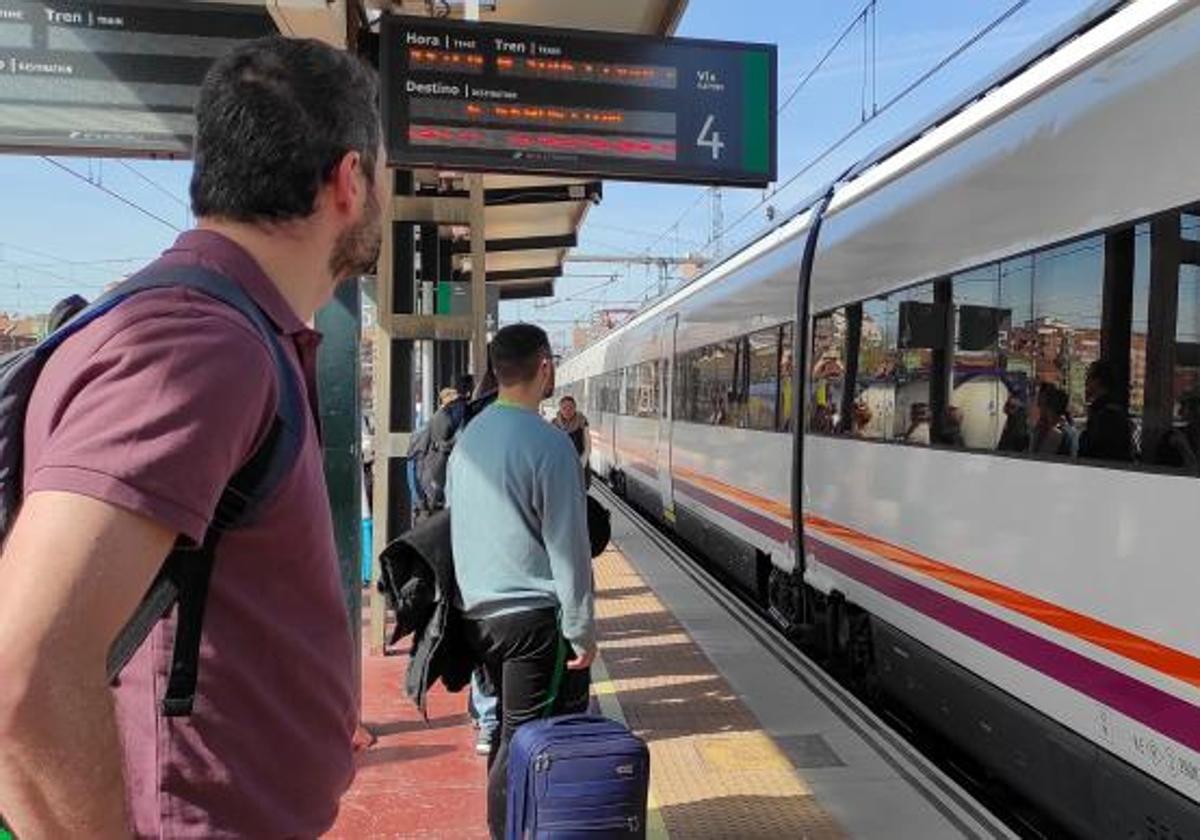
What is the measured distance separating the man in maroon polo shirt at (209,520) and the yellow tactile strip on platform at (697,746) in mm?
3067

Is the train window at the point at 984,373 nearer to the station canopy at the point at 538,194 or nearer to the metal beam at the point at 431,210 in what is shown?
the station canopy at the point at 538,194

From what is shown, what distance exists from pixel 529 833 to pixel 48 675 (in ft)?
7.99

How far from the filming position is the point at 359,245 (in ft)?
5.12

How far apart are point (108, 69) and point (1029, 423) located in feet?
13.7

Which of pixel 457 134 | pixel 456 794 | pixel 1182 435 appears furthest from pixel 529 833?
pixel 457 134

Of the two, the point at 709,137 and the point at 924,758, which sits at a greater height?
the point at 709,137

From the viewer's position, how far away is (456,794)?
471cm

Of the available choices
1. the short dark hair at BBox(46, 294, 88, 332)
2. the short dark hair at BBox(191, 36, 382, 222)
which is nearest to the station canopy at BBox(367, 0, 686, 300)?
the short dark hair at BBox(46, 294, 88, 332)

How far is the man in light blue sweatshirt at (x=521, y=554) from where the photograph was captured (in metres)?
3.56

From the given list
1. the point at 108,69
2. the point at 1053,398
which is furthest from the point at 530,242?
the point at 1053,398

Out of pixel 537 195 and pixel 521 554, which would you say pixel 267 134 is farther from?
pixel 537 195

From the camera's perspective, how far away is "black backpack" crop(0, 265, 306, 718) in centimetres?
123

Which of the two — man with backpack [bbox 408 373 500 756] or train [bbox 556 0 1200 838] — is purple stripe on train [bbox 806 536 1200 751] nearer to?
train [bbox 556 0 1200 838]

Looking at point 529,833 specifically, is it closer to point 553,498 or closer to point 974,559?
point 553,498
